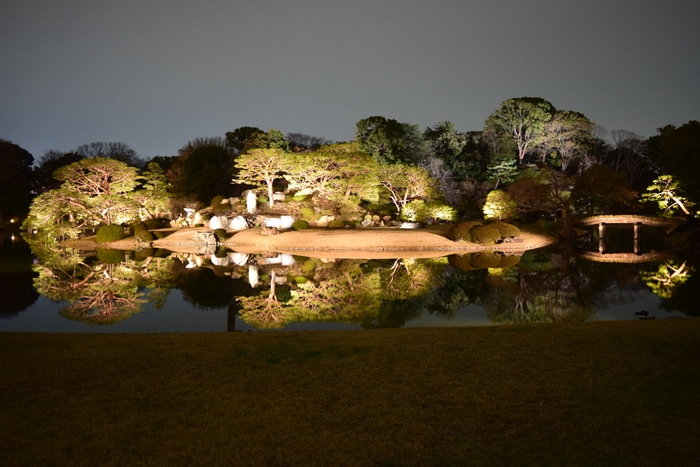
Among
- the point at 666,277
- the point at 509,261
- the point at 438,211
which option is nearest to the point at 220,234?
the point at 438,211

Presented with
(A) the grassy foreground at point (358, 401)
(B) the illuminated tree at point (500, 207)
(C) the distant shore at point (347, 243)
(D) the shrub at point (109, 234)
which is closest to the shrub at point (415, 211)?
(C) the distant shore at point (347, 243)

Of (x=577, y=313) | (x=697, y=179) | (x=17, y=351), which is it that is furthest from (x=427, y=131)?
(x=17, y=351)

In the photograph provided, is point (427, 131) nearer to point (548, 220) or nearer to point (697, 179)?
point (548, 220)

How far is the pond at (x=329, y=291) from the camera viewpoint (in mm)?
12422

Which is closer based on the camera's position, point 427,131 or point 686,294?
point 686,294

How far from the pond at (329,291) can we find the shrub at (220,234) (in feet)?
22.5

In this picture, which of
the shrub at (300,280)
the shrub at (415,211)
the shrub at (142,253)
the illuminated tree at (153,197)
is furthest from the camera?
the illuminated tree at (153,197)

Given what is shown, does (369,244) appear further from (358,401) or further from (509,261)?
(358,401)

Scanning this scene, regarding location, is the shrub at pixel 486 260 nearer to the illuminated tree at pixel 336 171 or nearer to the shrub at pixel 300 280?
the shrub at pixel 300 280

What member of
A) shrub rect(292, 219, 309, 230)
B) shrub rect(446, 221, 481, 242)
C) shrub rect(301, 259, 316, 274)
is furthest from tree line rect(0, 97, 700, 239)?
shrub rect(301, 259, 316, 274)

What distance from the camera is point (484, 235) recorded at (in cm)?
2925

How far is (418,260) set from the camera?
24094mm

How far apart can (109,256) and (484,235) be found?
22.8 m

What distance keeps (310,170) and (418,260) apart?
18.1 m
